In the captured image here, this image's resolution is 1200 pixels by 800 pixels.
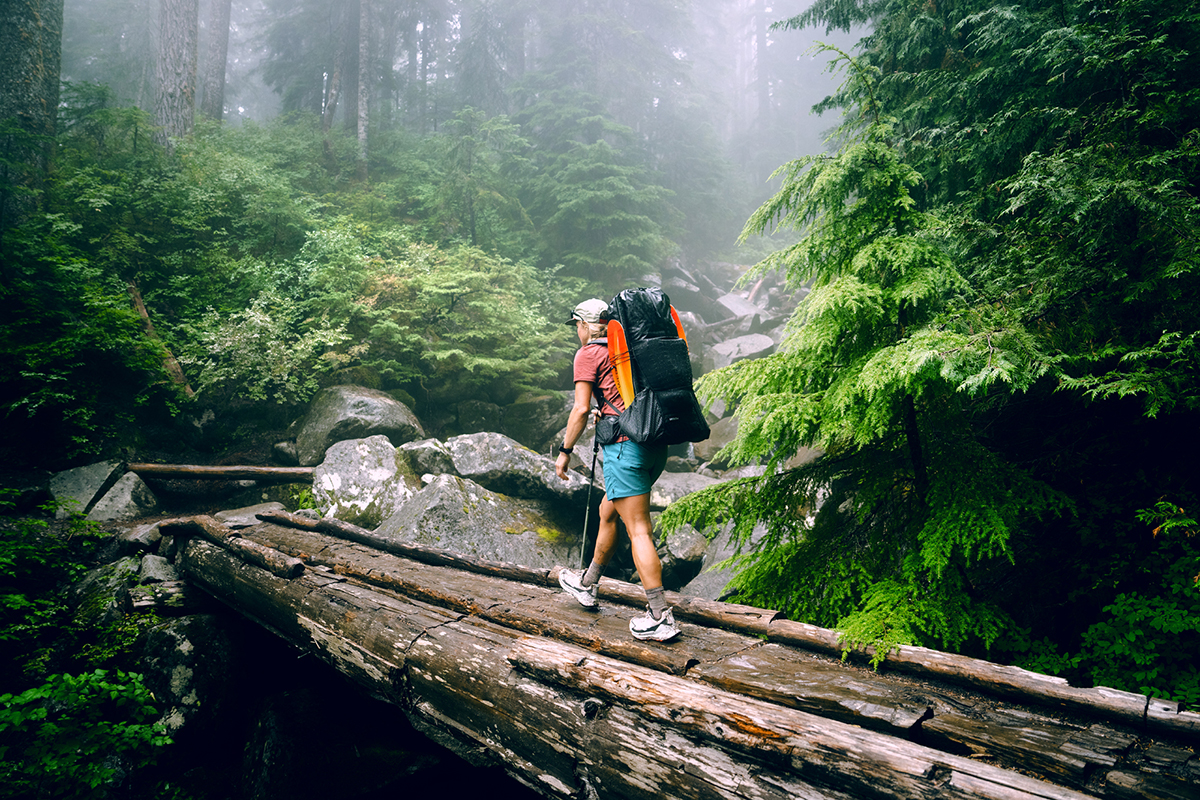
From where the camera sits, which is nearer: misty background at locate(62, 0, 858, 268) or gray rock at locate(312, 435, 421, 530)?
gray rock at locate(312, 435, 421, 530)

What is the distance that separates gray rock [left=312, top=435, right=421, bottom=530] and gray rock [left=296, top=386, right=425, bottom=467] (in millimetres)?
689

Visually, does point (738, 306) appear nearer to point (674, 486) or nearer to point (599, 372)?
point (674, 486)

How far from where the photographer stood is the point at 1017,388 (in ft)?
11.0

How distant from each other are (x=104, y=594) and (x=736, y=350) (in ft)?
54.8

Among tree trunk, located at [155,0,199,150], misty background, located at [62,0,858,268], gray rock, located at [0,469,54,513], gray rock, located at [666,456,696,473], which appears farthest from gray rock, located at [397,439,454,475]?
misty background, located at [62,0,858,268]

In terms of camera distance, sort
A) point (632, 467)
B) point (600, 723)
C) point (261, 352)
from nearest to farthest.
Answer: point (600, 723) < point (632, 467) < point (261, 352)

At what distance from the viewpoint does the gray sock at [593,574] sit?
400 centimetres

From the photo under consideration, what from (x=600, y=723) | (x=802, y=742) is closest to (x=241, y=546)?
(x=600, y=723)

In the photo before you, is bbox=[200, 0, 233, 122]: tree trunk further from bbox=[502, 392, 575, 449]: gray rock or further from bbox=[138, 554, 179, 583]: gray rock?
bbox=[138, 554, 179, 583]: gray rock

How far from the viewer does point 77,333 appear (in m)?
8.07

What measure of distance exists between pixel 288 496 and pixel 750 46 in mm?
57513

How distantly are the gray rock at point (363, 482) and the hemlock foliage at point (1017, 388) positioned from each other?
5.97 m

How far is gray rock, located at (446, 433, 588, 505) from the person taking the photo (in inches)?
359

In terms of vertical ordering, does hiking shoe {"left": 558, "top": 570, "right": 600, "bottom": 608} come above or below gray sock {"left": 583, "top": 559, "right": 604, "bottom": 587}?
below
